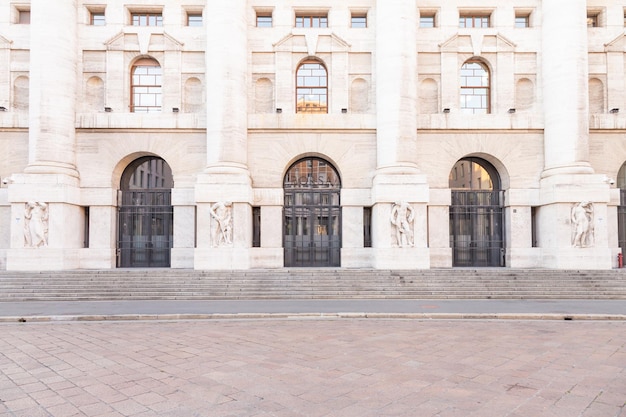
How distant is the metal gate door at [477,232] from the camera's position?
75.4 feet

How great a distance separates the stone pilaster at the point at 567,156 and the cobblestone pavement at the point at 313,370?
36.3 feet

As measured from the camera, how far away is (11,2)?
22828 mm

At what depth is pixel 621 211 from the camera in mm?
23156

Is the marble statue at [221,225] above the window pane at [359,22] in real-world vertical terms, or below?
below

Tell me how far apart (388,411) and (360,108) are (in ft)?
65.3

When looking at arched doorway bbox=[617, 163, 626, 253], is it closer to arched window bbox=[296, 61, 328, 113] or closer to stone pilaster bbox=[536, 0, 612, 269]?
stone pilaster bbox=[536, 0, 612, 269]

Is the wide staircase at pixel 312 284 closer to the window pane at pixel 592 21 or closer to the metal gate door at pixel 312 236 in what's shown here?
the metal gate door at pixel 312 236

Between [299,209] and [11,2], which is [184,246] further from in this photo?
[11,2]

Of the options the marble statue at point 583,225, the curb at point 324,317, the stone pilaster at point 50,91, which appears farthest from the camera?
the stone pilaster at point 50,91

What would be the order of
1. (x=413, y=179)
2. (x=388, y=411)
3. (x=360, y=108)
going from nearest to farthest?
(x=388, y=411) < (x=413, y=179) < (x=360, y=108)

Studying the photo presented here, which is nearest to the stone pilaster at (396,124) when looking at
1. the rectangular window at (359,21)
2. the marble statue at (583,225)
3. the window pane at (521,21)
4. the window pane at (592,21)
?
the rectangular window at (359,21)

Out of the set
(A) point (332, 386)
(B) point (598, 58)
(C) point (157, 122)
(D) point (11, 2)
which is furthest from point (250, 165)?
(B) point (598, 58)

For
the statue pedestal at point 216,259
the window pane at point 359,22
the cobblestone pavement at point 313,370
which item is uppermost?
the window pane at point 359,22

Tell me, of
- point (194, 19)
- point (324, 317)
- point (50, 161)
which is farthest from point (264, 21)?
point (324, 317)
